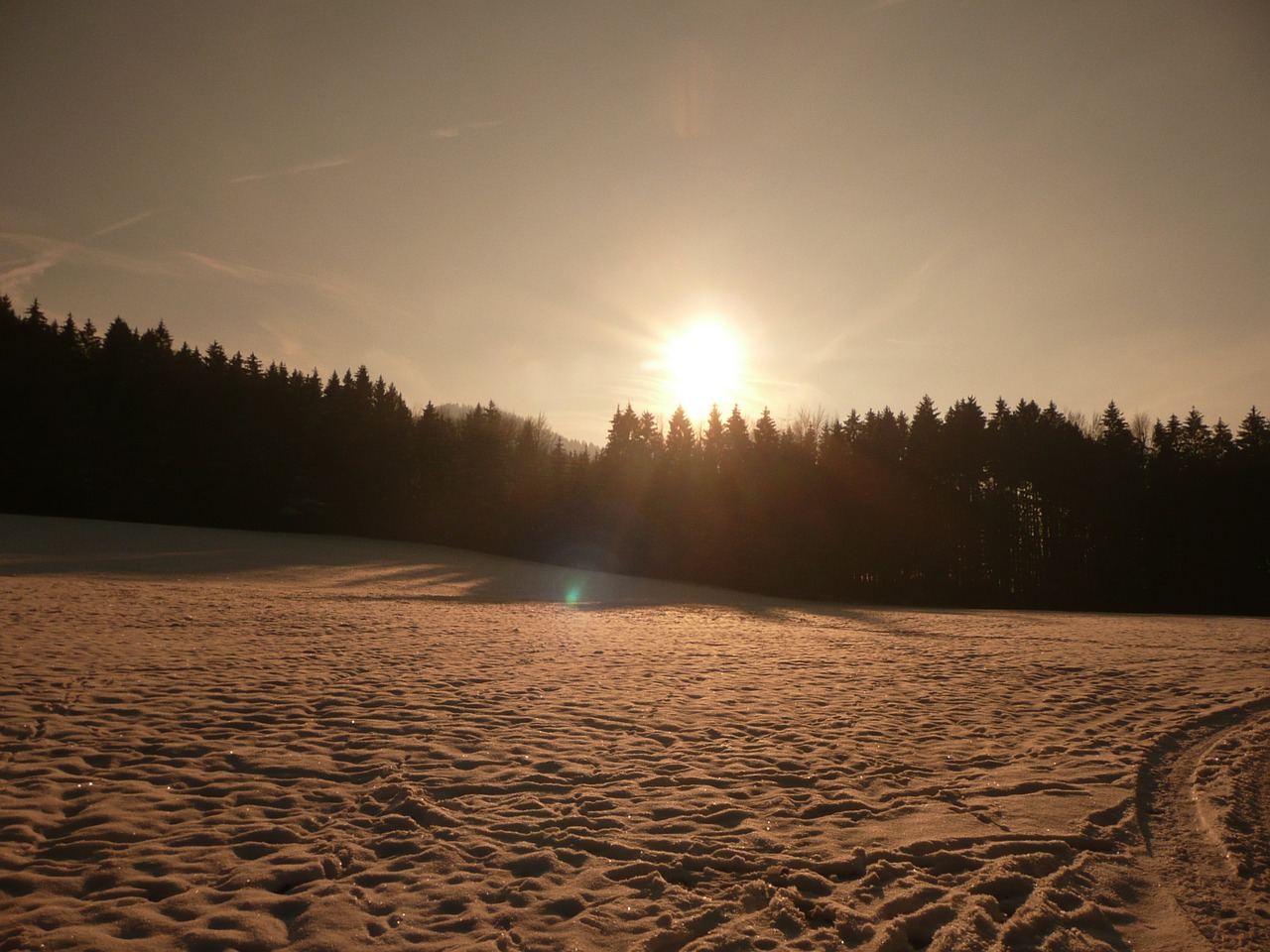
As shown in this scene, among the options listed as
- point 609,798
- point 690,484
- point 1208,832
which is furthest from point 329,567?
point 1208,832

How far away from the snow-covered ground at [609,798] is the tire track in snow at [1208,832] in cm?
3

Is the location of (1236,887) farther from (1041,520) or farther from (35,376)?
(35,376)

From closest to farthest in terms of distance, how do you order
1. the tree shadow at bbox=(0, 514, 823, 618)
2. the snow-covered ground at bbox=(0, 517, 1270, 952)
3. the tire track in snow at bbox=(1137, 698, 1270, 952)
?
the snow-covered ground at bbox=(0, 517, 1270, 952)
the tire track in snow at bbox=(1137, 698, 1270, 952)
the tree shadow at bbox=(0, 514, 823, 618)

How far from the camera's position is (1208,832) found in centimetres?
560

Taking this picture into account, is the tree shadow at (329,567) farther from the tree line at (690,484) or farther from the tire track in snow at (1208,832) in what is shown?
the tire track in snow at (1208,832)

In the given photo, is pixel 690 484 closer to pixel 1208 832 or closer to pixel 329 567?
pixel 329 567

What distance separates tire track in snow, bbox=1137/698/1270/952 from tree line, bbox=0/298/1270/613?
36.7 metres

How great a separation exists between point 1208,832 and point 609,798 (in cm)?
515

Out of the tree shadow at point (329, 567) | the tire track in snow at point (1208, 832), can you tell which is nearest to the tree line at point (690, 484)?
the tree shadow at point (329, 567)

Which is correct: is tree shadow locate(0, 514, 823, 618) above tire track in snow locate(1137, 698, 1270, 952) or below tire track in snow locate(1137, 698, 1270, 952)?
below

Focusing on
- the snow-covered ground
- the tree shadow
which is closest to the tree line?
the tree shadow

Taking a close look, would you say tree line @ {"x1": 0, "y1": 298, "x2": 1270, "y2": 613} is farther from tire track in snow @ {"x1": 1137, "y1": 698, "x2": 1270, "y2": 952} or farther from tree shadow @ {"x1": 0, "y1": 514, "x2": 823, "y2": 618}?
tire track in snow @ {"x1": 1137, "y1": 698, "x2": 1270, "y2": 952}

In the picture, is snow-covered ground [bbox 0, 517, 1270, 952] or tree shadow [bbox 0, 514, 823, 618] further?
tree shadow [bbox 0, 514, 823, 618]

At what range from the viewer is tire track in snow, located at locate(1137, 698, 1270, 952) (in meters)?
4.39
